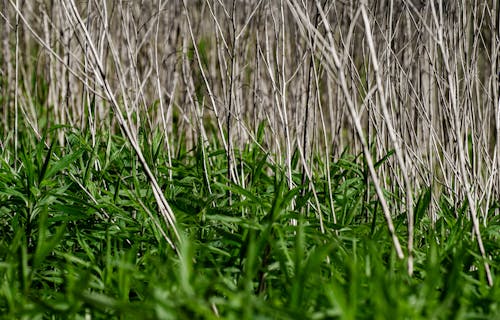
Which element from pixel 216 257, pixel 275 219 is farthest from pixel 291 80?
pixel 275 219

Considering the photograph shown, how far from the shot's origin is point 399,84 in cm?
221

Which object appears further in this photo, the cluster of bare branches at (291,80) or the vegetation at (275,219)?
the cluster of bare branches at (291,80)

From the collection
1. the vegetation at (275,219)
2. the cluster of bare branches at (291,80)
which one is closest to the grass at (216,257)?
the vegetation at (275,219)

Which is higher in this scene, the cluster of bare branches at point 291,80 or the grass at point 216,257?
the cluster of bare branches at point 291,80

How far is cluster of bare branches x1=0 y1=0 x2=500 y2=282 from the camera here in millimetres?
1768

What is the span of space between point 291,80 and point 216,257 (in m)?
1.45

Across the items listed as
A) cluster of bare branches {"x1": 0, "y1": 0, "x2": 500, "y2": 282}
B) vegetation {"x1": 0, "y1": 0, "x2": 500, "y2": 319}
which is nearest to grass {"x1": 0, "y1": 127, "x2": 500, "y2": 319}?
vegetation {"x1": 0, "y1": 0, "x2": 500, "y2": 319}

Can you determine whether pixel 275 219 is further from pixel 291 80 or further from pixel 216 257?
pixel 291 80

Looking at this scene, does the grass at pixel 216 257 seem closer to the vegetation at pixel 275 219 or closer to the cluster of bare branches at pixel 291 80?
the vegetation at pixel 275 219

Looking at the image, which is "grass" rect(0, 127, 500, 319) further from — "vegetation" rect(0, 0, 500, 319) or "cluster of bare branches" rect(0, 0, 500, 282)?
"cluster of bare branches" rect(0, 0, 500, 282)

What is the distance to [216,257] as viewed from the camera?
1904 millimetres

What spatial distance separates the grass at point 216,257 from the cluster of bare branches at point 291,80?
0.11 meters

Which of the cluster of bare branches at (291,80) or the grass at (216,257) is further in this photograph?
the cluster of bare branches at (291,80)

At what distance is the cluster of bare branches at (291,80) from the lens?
5.80ft
